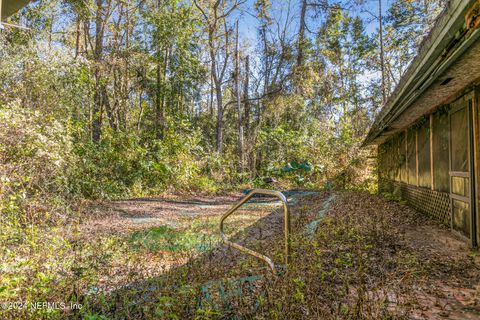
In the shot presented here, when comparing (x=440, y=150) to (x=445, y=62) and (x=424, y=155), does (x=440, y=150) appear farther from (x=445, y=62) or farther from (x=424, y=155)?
(x=445, y=62)

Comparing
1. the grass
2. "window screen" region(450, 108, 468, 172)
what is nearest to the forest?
the grass

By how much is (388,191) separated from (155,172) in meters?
9.26

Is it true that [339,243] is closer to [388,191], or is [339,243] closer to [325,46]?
[388,191]

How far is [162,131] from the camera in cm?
1623

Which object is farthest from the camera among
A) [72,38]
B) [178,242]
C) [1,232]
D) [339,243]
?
[72,38]

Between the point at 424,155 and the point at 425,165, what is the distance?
0.80 ft

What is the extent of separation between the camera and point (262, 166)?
63.0 ft

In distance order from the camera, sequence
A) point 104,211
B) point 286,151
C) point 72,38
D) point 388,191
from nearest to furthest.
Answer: point 104,211
point 388,191
point 72,38
point 286,151

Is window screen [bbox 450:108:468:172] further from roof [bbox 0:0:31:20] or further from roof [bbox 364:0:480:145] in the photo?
roof [bbox 0:0:31:20]

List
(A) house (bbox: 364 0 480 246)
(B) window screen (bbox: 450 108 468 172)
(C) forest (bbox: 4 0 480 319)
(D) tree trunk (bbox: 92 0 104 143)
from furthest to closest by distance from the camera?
(D) tree trunk (bbox: 92 0 104 143)
(B) window screen (bbox: 450 108 468 172)
(C) forest (bbox: 4 0 480 319)
(A) house (bbox: 364 0 480 246)

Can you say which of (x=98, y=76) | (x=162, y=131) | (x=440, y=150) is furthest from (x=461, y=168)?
(x=98, y=76)

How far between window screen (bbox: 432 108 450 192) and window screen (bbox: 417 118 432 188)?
1.42ft

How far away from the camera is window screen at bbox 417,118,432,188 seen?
281 inches

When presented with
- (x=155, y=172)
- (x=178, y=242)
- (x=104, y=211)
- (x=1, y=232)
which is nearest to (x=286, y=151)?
(x=155, y=172)
